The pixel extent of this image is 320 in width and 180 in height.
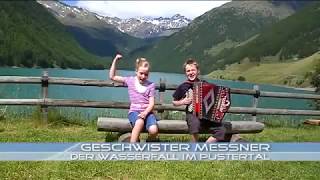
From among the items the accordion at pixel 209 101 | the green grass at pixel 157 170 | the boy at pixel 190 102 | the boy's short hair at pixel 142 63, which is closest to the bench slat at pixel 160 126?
the boy at pixel 190 102

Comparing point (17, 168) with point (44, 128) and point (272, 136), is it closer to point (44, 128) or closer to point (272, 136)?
point (44, 128)

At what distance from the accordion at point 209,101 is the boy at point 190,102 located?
0.32ft

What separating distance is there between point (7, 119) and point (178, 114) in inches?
207

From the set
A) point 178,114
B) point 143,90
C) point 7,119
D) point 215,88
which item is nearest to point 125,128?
point 143,90

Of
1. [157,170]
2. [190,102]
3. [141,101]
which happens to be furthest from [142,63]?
[157,170]

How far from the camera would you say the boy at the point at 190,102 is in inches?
371

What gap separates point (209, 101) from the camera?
9.41 meters

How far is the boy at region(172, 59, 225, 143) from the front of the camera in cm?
942

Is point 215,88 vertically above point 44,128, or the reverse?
point 215,88

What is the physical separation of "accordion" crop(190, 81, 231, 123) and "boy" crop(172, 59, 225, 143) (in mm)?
97

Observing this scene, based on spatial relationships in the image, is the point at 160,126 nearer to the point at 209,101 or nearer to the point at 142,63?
the point at 209,101

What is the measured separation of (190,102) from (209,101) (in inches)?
14.0

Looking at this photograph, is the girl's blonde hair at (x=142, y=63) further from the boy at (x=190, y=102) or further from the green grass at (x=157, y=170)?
the green grass at (x=157, y=170)

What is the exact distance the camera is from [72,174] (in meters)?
7.12
